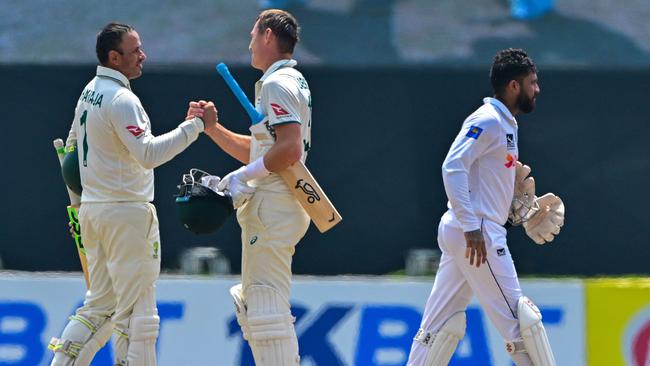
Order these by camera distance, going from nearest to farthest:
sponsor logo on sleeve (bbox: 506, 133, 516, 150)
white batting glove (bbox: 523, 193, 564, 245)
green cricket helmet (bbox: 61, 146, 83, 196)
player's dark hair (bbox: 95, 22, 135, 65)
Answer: sponsor logo on sleeve (bbox: 506, 133, 516, 150) < player's dark hair (bbox: 95, 22, 135, 65) < green cricket helmet (bbox: 61, 146, 83, 196) < white batting glove (bbox: 523, 193, 564, 245)

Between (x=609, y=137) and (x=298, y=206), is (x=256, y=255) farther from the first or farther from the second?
(x=609, y=137)

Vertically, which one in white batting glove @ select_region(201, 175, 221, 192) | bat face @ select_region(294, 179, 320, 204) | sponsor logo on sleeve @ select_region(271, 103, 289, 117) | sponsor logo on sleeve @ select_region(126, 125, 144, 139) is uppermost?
sponsor logo on sleeve @ select_region(271, 103, 289, 117)

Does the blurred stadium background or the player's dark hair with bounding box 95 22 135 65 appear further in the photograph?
the blurred stadium background

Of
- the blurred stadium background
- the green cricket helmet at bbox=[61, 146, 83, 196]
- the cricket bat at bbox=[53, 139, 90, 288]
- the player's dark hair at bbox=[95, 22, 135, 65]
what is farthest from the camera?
the blurred stadium background

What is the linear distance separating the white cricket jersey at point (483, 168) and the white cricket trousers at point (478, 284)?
0.11 meters

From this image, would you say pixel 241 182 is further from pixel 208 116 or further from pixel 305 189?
pixel 208 116

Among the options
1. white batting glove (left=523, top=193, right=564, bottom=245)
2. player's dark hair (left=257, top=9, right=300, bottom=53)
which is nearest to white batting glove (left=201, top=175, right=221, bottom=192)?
player's dark hair (left=257, top=9, right=300, bottom=53)

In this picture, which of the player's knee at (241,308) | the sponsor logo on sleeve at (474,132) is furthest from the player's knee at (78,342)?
the sponsor logo on sleeve at (474,132)

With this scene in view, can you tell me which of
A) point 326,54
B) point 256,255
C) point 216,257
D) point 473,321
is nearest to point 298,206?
point 256,255

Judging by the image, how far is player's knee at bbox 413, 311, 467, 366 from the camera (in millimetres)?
6219

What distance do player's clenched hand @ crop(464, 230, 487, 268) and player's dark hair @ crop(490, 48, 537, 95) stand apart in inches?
29.7

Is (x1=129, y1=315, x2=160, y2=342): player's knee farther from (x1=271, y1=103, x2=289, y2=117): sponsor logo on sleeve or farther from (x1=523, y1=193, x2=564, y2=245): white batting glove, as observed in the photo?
(x1=523, y1=193, x2=564, y2=245): white batting glove

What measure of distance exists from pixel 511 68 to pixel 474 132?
0.41 m

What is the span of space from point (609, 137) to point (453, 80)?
4.58 feet
